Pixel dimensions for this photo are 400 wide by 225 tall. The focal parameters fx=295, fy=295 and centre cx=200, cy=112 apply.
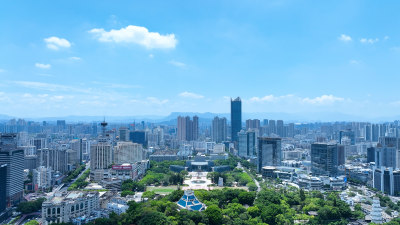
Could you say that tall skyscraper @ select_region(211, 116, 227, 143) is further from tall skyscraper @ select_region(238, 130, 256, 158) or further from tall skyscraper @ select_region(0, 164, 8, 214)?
tall skyscraper @ select_region(0, 164, 8, 214)

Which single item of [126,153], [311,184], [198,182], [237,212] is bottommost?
[198,182]

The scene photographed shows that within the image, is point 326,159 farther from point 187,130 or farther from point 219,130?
point 187,130

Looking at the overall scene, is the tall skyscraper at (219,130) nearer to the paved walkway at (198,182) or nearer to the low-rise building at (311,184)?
the paved walkway at (198,182)

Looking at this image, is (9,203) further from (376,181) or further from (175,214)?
(376,181)

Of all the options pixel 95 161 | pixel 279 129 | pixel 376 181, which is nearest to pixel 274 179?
pixel 376 181

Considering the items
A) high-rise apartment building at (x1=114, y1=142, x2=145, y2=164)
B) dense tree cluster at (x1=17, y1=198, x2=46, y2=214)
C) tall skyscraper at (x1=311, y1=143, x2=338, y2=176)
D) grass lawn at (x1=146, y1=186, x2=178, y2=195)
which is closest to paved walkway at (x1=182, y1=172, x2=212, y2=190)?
grass lawn at (x1=146, y1=186, x2=178, y2=195)

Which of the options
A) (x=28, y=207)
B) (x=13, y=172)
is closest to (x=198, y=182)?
(x=28, y=207)

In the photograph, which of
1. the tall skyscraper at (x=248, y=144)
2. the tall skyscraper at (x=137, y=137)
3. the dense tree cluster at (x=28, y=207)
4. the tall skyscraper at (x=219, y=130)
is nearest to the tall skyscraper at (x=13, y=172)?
the dense tree cluster at (x=28, y=207)
